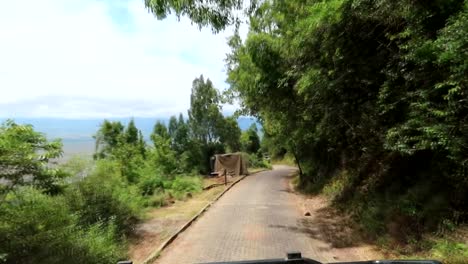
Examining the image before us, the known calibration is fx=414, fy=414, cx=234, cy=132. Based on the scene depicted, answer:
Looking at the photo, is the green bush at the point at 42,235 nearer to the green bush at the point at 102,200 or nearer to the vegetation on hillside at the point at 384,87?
the green bush at the point at 102,200

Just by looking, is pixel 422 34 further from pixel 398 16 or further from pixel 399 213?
pixel 399 213

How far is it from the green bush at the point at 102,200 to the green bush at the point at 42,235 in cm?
176

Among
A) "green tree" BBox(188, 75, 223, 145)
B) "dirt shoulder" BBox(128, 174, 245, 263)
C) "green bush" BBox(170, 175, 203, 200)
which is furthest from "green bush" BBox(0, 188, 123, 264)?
"green tree" BBox(188, 75, 223, 145)

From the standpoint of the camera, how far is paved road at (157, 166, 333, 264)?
9.56 meters

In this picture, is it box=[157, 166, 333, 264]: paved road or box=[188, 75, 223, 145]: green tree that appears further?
box=[188, 75, 223, 145]: green tree

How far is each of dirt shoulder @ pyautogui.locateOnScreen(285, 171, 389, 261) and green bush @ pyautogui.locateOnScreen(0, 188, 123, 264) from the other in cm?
523

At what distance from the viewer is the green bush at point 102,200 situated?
36.9ft

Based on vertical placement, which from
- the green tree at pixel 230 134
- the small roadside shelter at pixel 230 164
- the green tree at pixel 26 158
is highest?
the green tree at pixel 230 134

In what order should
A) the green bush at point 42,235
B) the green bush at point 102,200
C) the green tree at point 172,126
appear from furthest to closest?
1. the green tree at point 172,126
2. the green bush at point 102,200
3. the green bush at point 42,235

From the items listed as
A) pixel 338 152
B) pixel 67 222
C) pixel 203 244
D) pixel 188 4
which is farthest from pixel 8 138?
pixel 338 152

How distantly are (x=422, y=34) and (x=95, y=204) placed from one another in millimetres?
9249

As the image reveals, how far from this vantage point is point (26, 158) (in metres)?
7.62

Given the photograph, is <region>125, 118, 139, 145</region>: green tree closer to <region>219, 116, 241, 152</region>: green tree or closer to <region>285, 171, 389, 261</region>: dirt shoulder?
<region>219, 116, 241, 152</region>: green tree

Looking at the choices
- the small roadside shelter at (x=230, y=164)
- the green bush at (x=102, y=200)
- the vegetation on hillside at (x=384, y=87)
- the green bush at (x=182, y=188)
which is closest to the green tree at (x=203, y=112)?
Answer: the small roadside shelter at (x=230, y=164)
